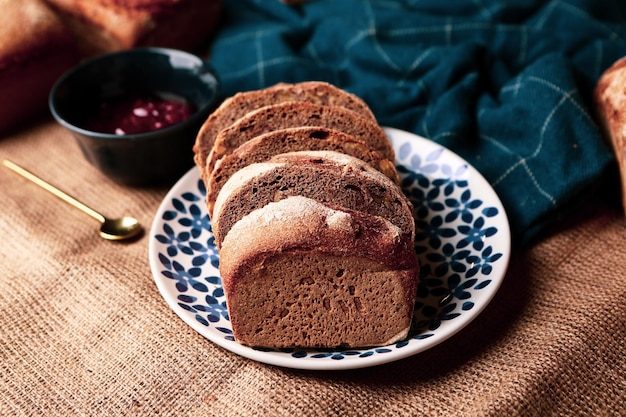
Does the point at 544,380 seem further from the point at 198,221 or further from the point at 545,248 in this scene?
the point at 198,221

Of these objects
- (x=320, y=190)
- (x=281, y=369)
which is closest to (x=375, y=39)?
(x=320, y=190)

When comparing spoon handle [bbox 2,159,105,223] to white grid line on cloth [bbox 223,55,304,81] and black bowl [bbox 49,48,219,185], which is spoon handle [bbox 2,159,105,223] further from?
white grid line on cloth [bbox 223,55,304,81]

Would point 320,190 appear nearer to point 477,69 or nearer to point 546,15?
point 477,69

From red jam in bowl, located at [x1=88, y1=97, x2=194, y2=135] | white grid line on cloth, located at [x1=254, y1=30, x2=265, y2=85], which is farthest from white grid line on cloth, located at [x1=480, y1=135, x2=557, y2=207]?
red jam in bowl, located at [x1=88, y1=97, x2=194, y2=135]

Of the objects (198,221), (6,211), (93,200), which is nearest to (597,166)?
(198,221)

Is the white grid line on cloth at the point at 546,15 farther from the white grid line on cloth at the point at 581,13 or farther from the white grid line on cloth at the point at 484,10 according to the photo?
the white grid line on cloth at the point at 484,10

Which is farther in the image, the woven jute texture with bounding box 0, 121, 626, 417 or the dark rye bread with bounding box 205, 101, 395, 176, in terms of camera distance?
the dark rye bread with bounding box 205, 101, 395, 176
